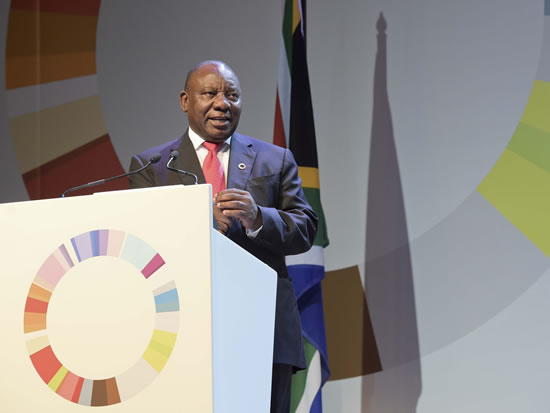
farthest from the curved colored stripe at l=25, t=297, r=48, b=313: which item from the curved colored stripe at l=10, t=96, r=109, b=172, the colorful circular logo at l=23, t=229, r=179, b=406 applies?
the curved colored stripe at l=10, t=96, r=109, b=172

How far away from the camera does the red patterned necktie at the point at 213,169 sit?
235 cm

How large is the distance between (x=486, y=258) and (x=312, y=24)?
153 centimetres

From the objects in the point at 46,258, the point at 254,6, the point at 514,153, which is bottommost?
the point at 46,258

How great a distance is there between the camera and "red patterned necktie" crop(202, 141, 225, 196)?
2.35m

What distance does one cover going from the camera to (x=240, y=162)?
2396mm

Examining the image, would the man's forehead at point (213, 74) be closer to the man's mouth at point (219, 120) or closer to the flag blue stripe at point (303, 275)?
the man's mouth at point (219, 120)

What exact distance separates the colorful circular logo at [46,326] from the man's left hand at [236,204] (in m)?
0.48

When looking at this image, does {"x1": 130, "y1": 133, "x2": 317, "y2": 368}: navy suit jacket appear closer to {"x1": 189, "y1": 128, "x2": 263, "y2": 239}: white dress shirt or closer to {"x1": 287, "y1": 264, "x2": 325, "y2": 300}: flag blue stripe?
{"x1": 189, "y1": 128, "x2": 263, "y2": 239}: white dress shirt

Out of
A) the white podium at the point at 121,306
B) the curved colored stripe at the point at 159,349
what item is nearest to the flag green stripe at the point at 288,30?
the white podium at the point at 121,306

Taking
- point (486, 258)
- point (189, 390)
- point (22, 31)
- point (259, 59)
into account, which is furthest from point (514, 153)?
point (22, 31)

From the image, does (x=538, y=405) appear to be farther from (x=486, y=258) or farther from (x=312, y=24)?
(x=312, y=24)

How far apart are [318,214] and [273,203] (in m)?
1.02

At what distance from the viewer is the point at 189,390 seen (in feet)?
4.75

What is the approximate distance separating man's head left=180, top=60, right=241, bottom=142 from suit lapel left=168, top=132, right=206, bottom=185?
3.0 inches
